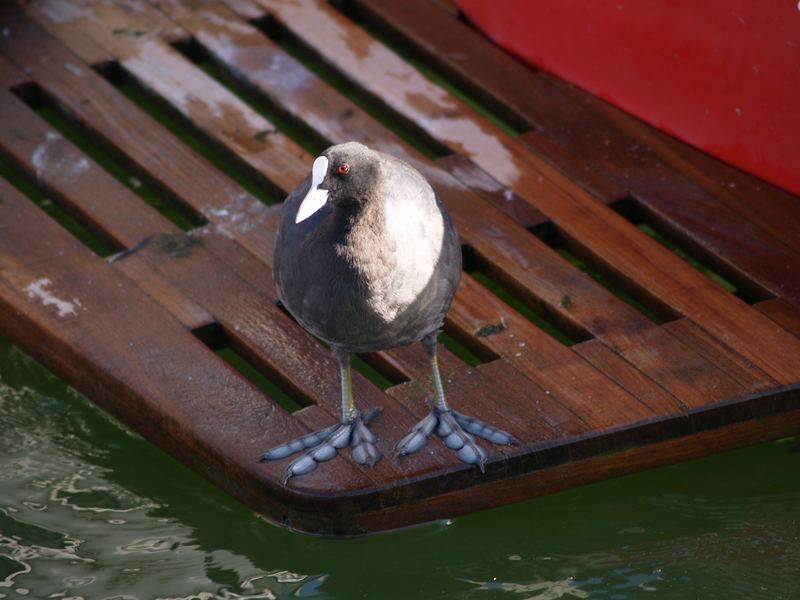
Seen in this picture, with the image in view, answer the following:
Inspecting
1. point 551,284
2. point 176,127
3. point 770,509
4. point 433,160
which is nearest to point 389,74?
point 433,160

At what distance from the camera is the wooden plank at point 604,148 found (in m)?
3.50

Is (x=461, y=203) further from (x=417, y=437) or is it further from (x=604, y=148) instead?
(x=417, y=437)

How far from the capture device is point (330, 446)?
9.45 feet

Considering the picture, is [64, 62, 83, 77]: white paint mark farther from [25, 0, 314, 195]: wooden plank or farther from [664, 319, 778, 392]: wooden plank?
[664, 319, 778, 392]: wooden plank

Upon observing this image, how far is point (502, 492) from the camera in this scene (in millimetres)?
2941

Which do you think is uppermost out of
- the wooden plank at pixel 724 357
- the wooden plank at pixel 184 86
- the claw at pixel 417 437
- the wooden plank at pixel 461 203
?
the wooden plank at pixel 724 357

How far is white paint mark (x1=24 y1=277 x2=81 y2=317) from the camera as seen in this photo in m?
3.26

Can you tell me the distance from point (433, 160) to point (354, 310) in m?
1.19

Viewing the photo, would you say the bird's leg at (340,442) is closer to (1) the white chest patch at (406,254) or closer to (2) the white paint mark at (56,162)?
(1) the white chest patch at (406,254)

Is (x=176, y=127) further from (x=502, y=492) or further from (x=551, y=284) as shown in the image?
(x=502, y=492)

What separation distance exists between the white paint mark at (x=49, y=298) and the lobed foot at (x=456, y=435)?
0.89m

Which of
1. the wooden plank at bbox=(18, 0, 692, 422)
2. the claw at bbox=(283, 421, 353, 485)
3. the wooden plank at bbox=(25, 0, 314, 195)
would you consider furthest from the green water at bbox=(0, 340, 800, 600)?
the wooden plank at bbox=(25, 0, 314, 195)

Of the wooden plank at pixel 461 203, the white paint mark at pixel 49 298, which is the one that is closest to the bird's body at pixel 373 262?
the wooden plank at pixel 461 203

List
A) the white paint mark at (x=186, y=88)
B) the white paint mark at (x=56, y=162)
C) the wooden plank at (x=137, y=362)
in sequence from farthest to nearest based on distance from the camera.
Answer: the white paint mark at (x=186, y=88) < the white paint mark at (x=56, y=162) < the wooden plank at (x=137, y=362)
